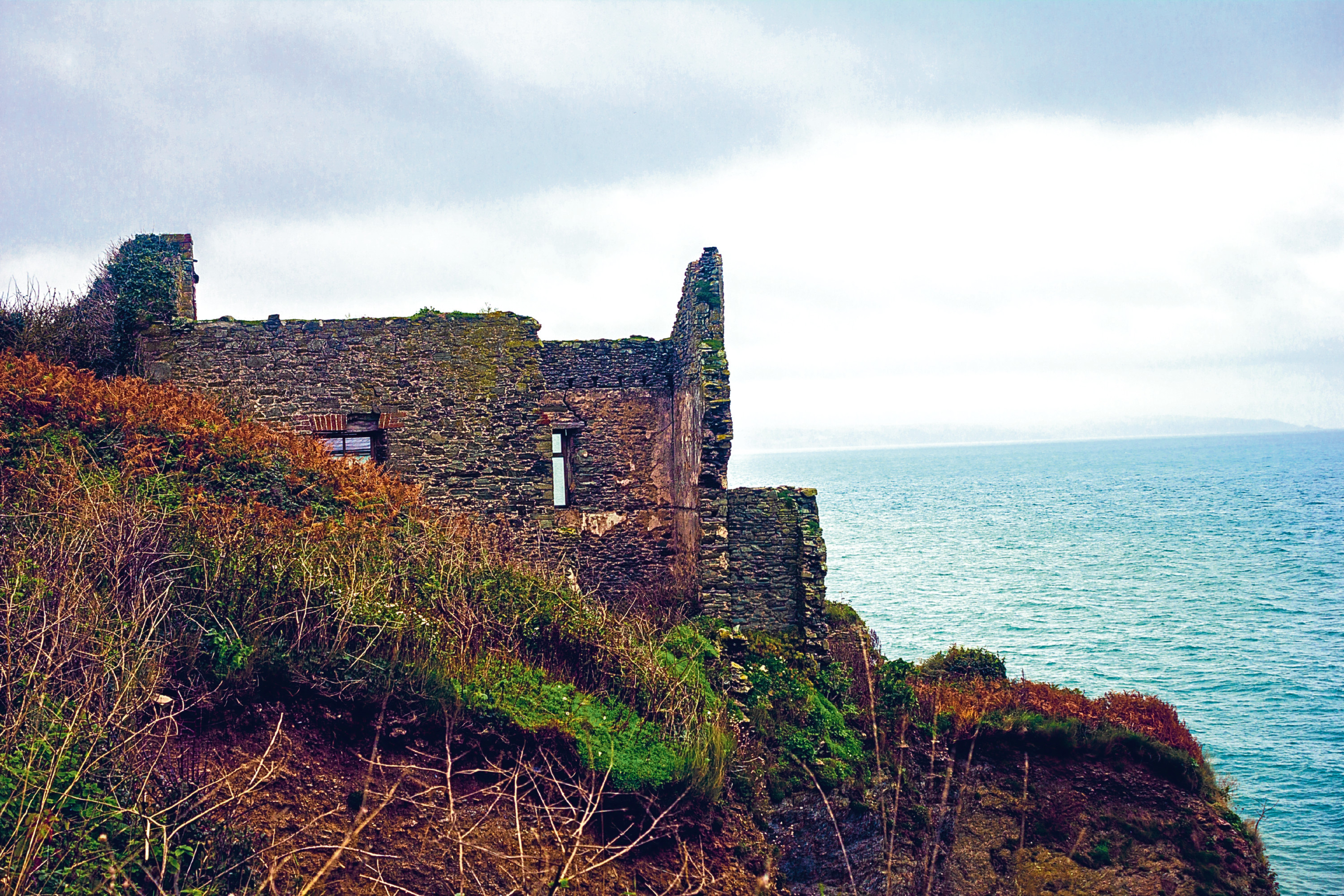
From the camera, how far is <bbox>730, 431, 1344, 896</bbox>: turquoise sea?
782 inches

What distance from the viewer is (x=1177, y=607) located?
36969 mm

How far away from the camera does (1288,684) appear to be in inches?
1016

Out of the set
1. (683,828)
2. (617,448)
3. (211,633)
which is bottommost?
(683,828)

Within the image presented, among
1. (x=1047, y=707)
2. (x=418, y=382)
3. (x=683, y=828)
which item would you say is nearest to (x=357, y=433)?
(x=418, y=382)

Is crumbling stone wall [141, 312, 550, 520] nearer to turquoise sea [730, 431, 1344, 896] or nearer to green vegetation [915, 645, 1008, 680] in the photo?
green vegetation [915, 645, 1008, 680]

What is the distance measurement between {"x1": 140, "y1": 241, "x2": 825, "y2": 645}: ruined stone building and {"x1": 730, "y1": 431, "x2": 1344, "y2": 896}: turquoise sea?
35.7 ft

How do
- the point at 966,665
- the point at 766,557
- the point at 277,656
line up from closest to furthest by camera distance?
the point at 277,656
the point at 766,557
the point at 966,665

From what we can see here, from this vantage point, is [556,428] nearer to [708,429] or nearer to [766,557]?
[708,429]

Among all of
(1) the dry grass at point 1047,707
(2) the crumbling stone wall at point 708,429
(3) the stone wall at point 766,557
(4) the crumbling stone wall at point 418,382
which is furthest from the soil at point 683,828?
(4) the crumbling stone wall at point 418,382

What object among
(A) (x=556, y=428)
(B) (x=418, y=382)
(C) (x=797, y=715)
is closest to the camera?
(C) (x=797, y=715)

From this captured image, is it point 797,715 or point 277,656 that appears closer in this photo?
point 277,656

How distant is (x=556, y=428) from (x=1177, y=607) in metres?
31.7

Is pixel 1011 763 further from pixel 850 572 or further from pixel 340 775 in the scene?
pixel 850 572

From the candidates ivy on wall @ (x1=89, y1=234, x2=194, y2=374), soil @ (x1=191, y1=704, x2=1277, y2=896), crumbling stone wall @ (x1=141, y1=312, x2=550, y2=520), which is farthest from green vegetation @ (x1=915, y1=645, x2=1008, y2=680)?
ivy on wall @ (x1=89, y1=234, x2=194, y2=374)
